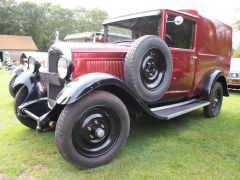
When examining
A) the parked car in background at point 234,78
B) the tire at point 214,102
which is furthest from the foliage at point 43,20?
the tire at point 214,102

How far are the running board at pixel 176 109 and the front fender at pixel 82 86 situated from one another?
107 cm

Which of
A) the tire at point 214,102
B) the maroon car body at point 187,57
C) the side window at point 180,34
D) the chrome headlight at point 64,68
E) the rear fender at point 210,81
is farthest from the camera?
the tire at point 214,102

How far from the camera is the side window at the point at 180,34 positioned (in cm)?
411

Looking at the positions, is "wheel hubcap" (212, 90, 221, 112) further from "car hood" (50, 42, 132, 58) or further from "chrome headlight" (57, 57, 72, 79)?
"chrome headlight" (57, 57, 72, 79)

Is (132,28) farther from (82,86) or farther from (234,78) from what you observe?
(234,78)

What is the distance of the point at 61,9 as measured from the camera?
5512 cm

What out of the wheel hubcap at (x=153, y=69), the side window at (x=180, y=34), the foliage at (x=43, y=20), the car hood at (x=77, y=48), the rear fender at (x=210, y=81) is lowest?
the rear fender at (x=210, y=81)

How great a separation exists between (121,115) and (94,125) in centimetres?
35

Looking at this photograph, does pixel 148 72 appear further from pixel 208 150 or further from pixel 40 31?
pixel 40 31

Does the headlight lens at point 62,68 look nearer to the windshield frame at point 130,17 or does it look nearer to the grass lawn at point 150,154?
the grass lawn at point 150,154

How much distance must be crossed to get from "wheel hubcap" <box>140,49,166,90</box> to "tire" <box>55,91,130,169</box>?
2.47ft

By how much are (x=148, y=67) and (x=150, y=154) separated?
1.23 m

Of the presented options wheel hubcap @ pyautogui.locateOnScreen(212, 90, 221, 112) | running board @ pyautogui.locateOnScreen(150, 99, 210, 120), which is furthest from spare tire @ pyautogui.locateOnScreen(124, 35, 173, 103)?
wheel hubcap @ pyautogui.locateOnScreen(212, 90, 221, 112)

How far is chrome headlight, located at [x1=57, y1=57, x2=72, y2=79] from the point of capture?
10.1ft
